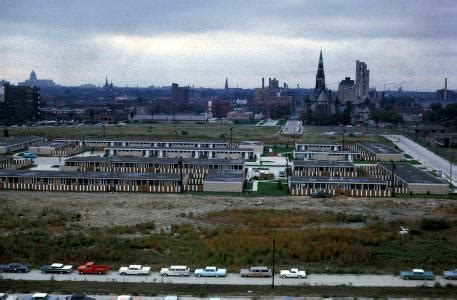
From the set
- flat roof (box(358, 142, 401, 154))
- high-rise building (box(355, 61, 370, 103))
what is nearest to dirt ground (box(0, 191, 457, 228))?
flat roof (box(358, 142, 401, 154))

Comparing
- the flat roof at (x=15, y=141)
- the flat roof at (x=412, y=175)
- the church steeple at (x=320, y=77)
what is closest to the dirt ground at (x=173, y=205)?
the flat roof at (x=412, y=175)

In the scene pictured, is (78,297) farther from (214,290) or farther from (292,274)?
(292,274)

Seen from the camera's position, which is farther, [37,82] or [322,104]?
[37,82]

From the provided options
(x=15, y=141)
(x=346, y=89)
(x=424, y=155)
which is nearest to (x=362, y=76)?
(x=346, y=89)

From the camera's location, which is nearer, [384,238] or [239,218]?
[384,238]

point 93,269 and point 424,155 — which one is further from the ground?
point 424,155

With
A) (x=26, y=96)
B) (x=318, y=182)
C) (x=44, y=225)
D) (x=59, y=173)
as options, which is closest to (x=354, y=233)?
(x=318, y=182)

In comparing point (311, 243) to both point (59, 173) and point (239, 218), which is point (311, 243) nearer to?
point (239, 218)

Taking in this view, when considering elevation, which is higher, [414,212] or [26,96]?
[26,96]
